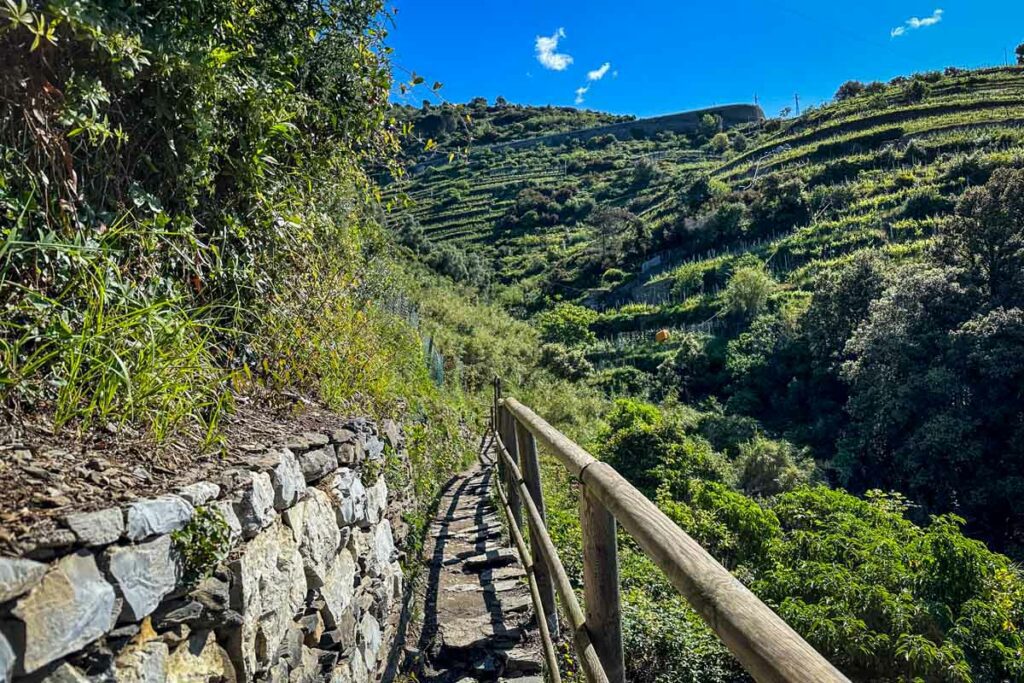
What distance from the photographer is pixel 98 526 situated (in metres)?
1.23

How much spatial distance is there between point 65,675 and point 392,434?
3.59m

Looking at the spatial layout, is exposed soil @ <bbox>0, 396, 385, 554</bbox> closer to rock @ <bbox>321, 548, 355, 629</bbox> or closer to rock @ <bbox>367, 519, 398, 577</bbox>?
rock @ <bbox>321, 548, 355, 629</bbox>

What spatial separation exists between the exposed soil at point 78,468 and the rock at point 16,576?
37 millimetres

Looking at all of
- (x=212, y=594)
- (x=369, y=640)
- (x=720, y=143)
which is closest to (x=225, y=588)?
(x=212, y=594)

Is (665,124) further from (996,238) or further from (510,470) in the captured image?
(510,470)

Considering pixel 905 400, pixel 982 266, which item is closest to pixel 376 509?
pixel 905 400

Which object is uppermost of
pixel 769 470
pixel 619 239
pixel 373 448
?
pixel 619 239

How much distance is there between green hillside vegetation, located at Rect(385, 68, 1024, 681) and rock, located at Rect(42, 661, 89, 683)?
325 centimetres

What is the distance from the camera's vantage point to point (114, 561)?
126 centimetres

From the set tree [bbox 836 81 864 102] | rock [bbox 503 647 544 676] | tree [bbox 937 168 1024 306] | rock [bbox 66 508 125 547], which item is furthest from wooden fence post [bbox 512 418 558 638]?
tree [bbox 836 81 864 102]

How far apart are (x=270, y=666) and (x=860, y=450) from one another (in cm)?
1998

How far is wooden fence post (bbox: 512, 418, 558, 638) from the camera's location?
291cm

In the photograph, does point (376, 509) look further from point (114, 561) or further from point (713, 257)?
point (713, 257)

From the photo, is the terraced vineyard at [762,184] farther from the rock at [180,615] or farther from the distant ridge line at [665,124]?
the rock at [180,615]
